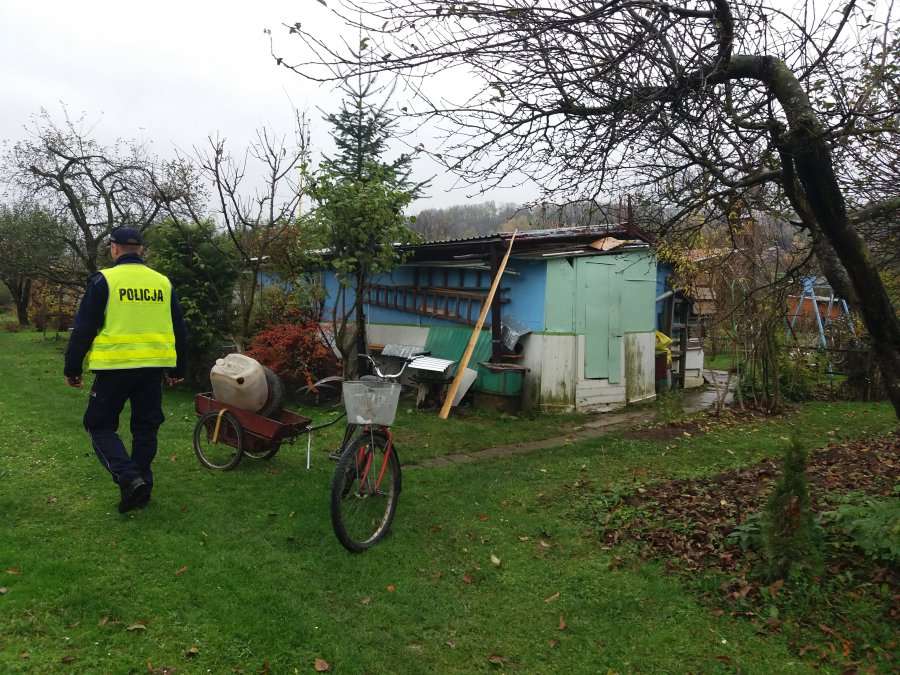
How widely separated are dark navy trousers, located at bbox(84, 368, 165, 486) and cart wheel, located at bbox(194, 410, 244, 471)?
1.18 meters

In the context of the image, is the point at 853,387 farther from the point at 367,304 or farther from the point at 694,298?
the point at 367,304

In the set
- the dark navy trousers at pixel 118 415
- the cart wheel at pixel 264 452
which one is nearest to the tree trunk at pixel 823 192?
the dark navy trousers at pixel 118 415

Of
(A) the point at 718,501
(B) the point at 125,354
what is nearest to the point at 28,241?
(B) the point at 125,354

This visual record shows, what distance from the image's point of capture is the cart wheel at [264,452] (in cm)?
579

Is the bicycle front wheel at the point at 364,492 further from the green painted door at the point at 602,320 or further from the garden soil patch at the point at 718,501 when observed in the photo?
the green painted door at the point at 602,320

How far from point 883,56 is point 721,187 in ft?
4.28

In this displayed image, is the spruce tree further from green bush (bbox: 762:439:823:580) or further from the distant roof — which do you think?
green bush (bbox: 762:439:823:580)

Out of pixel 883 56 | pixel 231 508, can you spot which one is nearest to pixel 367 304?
pixel 231 508

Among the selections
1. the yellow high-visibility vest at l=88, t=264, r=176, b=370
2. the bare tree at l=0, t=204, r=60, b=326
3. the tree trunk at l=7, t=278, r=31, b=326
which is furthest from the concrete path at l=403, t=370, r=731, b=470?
the tree trunk at l=7, t=278, r=31, b=326

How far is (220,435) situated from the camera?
5914mm

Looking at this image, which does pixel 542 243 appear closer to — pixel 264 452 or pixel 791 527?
pixel 264 452

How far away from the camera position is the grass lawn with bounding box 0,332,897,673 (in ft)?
9.90

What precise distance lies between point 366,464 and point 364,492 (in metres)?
0.22

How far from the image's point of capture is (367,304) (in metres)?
13.4
